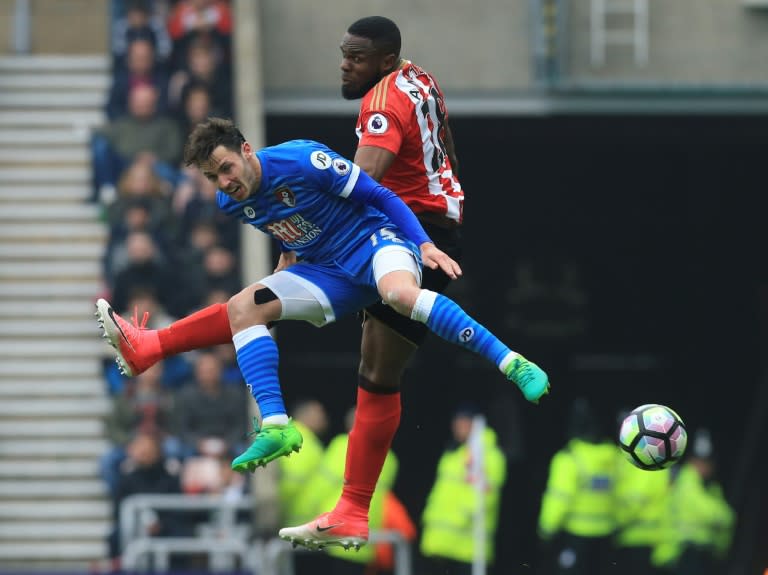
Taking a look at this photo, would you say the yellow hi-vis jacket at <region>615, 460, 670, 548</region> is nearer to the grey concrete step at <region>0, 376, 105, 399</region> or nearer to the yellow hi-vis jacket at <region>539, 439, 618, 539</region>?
the yellow hi-vis jacket at <region>539, 439, 618, 539</region>

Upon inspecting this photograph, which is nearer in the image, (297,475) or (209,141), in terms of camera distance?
(209,141)

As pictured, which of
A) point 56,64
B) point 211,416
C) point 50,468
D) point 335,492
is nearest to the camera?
point 335,492

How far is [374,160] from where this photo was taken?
8.35 meters

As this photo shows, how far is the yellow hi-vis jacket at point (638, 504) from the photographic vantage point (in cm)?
1566

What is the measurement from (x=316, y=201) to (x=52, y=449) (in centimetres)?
821

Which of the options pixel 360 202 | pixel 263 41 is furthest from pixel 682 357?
pixel 360 202

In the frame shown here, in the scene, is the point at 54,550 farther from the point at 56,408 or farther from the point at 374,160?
the point at 374,160

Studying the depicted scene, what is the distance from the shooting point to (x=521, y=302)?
2209cm

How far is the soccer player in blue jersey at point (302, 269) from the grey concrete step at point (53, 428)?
757cm

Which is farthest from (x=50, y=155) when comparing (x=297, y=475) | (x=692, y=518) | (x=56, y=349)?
(x=692, y=518)

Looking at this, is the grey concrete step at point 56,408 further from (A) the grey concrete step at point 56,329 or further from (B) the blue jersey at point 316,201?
(B) the blue jersey at point 316,201

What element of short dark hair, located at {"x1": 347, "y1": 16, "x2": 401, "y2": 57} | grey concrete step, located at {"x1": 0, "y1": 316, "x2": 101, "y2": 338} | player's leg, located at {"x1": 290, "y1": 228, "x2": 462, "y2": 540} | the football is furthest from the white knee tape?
grey concrete step, located at {"x1": 0, "y1": 316, "x2": 101, "y2": 338}

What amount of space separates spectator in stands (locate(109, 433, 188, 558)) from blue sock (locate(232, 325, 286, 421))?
6648mm

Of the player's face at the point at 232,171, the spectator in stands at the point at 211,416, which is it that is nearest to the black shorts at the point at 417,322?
the player's face at the point at 232,171
